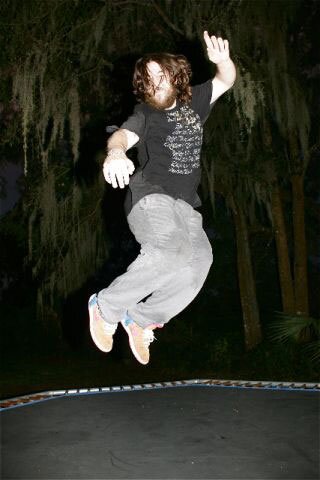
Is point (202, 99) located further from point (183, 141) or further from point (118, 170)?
point (118, 170)

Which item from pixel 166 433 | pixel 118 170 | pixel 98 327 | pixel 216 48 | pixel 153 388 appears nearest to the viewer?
pixel 118 170

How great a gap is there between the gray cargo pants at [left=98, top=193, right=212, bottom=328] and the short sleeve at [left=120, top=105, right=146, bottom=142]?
0.78 feet

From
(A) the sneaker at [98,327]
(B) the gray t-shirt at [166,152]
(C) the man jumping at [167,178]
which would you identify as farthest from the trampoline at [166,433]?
(B) the gray t-shirt at [166,152]

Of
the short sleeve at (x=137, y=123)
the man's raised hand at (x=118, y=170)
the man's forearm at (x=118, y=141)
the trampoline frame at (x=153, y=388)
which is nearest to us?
the man's raised hand at (x=118, y=170)

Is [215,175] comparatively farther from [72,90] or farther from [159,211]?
[159,211]

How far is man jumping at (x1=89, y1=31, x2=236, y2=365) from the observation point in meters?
2.47

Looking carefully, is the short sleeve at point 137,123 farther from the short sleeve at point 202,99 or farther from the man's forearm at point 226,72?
the man's forearm at point 226,72

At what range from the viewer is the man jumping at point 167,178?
2471mm

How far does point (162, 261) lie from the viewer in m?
2.52

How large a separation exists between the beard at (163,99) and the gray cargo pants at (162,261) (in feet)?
1.11

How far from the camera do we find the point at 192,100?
2.59 meters

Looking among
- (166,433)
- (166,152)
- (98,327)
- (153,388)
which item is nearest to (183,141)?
(166,152)

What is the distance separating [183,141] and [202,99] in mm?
222

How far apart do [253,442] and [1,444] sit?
4.79ft
